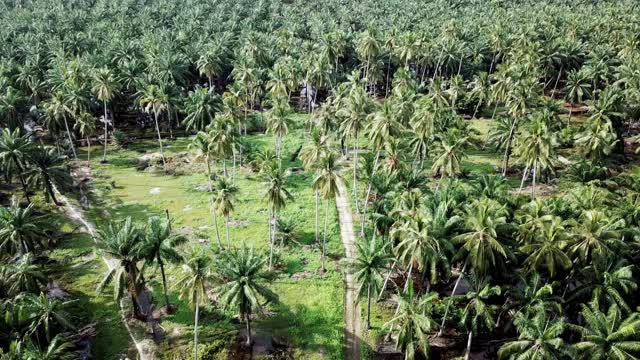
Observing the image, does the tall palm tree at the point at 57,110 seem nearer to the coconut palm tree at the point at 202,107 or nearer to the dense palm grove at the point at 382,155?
the dense palm grove at the point at 382,155

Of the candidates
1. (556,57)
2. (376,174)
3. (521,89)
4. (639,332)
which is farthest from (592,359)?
(556,57)

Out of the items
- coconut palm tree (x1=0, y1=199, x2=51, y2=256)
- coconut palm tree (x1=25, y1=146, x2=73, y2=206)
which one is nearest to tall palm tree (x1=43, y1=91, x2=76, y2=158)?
coconut palm tree (x1=25, y1=146, x2=73, y2=206)

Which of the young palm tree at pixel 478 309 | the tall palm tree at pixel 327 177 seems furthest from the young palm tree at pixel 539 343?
the tall palm tree at pixel 327 177

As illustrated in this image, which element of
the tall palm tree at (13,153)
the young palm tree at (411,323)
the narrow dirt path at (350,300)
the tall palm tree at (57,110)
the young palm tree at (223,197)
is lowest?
the narrow dirt path at (350,300)

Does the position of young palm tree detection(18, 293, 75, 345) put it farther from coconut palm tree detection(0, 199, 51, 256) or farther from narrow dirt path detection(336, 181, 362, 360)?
narrow dirt path detection(336, 181, 362, 360)

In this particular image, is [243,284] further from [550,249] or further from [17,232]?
[550,249]

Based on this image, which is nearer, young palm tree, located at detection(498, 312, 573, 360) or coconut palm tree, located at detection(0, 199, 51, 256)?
young palm tree, located at detection(498, 312, 573, 360)
